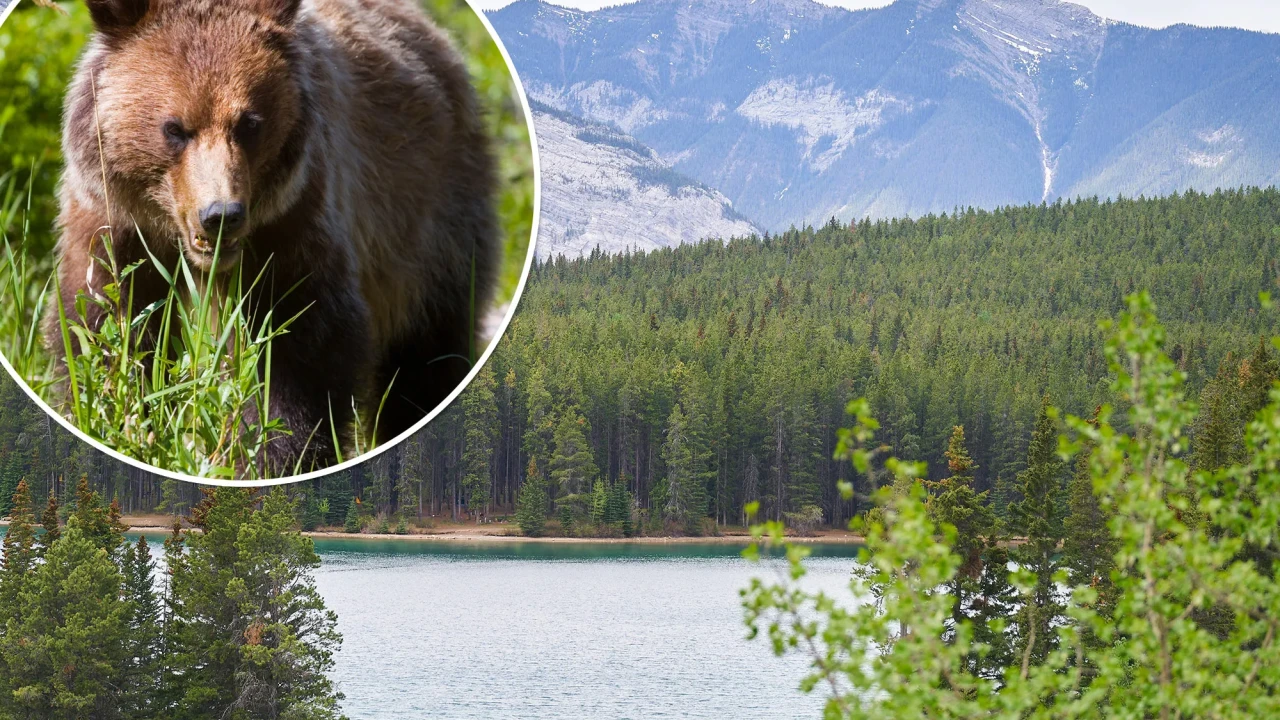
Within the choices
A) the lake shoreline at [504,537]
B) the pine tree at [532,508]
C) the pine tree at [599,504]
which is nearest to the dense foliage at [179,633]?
the lake shoreline at [504,537]

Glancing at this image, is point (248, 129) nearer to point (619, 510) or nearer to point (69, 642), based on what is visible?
point (69, 642)

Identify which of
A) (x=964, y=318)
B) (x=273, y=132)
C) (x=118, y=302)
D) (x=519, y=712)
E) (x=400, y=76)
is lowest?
(x=519, y=712)

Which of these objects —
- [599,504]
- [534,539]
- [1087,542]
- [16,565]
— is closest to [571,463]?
[599,504]

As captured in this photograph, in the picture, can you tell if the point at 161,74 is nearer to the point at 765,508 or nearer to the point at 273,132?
the point at 273,132

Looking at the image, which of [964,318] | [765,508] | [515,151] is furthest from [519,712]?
[964,318]

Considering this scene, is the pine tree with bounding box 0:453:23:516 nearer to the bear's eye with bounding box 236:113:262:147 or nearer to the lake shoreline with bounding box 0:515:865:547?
the lake shoreline with bounding box 0:515:865:547

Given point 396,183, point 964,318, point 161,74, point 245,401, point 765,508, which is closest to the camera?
point 161,74

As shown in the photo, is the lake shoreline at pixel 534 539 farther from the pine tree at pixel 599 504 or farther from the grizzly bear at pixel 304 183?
the grizzly bear at pixel 304 183

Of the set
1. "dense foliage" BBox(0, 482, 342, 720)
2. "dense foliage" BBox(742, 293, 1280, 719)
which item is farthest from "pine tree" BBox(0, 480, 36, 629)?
"dense foliage" BBox(742, 293, 1280, 719)
